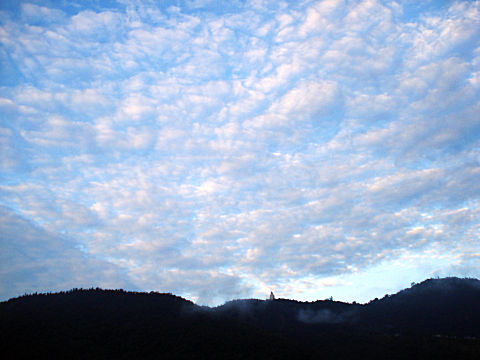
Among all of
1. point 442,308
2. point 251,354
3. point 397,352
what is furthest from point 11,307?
point 442,308

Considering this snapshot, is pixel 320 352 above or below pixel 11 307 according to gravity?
below

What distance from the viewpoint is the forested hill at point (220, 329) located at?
91500 mm

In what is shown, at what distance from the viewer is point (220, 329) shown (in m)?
111

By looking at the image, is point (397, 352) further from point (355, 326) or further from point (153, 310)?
point (153, 310)

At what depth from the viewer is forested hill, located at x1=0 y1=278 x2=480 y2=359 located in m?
91.5

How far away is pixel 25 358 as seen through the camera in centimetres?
7794

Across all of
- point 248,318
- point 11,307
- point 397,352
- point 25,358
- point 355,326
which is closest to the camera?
point 25,358

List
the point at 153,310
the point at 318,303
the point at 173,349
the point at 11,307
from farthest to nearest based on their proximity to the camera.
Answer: the point at 318,303, the point at 153,310, the point at 11,307, the point at 173,349

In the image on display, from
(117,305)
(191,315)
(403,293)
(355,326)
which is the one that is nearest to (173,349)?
(191,315)

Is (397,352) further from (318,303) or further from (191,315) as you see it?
(318,303)

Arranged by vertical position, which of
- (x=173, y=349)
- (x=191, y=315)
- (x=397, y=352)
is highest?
(x=191, y=315)

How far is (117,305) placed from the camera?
130m

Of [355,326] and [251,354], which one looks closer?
[251,354]

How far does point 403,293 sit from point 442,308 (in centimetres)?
3248
